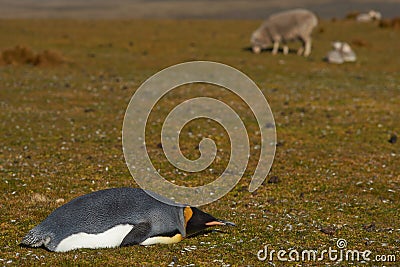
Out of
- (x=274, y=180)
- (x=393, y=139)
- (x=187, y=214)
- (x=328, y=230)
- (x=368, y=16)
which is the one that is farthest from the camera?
(x=368, y=16)

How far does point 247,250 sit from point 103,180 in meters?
5.06

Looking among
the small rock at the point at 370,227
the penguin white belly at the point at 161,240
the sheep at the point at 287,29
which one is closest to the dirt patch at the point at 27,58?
the sheep at the point at 287,29

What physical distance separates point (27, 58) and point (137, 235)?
81.1ft

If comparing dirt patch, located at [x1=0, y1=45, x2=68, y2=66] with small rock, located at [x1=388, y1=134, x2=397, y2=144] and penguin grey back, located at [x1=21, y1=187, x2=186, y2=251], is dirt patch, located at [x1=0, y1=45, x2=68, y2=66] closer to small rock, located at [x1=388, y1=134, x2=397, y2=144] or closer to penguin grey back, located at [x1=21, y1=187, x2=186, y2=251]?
small rock, located at [x1=388, y1=134, x2=397, y2=144]

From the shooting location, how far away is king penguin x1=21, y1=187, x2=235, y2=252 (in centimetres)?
737

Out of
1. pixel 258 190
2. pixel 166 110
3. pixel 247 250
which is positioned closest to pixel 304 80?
pixel 166 110

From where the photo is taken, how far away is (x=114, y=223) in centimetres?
752

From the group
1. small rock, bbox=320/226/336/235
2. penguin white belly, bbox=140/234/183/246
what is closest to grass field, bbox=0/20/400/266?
small rock, bbox=320/226/336/235

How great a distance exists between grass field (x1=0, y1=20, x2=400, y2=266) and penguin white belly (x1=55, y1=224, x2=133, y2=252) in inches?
5.5

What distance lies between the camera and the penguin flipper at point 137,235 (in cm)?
764

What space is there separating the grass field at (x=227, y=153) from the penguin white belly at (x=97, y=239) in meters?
0.14

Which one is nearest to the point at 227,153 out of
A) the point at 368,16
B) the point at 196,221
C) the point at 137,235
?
the point at 196,221

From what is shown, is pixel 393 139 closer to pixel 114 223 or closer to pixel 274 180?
pixel 274 180

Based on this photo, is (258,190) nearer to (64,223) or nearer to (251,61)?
(64,223)
